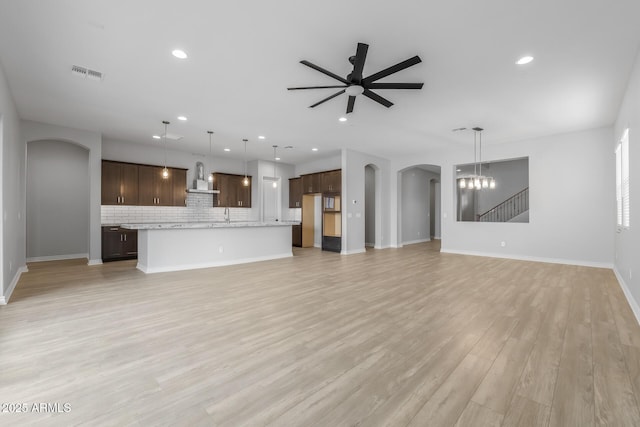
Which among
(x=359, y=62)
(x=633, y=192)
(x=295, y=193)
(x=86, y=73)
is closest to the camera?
(x=359, y=62)

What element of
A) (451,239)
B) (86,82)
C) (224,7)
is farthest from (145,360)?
(451,239)

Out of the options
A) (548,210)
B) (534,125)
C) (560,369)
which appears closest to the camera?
(560,369)

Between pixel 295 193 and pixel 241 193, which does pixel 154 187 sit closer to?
pixel 241 193

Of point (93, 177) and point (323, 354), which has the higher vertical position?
point (93, 177)

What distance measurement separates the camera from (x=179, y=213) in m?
8.63

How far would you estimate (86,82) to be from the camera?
412cm

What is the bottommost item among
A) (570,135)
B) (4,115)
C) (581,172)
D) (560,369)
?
(560,369)

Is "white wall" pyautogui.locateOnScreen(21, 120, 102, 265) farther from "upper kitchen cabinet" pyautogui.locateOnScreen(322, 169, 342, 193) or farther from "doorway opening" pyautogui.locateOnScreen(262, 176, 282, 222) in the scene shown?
"upper kitchen cabinet" pyautogui.locateOnScreen(322, 169, 342, 193)

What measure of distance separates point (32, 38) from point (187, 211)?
6.07 meters

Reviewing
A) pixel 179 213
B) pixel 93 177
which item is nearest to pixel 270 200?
pixel 179 213

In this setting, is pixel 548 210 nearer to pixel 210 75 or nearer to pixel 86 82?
pixel 210 75

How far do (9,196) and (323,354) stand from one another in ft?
17.1

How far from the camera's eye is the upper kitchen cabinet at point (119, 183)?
23.4 feet

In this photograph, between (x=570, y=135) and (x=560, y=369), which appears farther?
(x=570, y=135)
